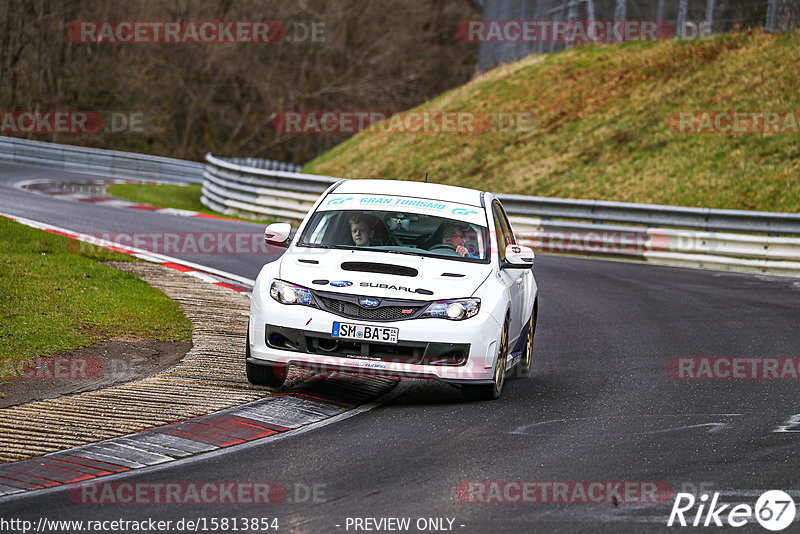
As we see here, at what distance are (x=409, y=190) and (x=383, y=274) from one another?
5.13 feet

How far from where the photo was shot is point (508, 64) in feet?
126

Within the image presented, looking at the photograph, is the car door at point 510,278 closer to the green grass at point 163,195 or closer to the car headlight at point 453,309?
the car headlight at point 453,309

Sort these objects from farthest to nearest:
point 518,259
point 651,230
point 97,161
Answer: point 97,161
point 651,230
point 518,259

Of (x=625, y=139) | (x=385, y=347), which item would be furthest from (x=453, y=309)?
(x=625, y=139)

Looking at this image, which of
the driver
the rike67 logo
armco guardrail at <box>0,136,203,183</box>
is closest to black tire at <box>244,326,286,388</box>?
the driver

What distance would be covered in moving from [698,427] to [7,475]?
184 inches

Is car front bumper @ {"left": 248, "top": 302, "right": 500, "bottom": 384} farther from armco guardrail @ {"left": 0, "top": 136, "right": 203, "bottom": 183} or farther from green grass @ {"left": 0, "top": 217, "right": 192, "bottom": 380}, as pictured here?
armco guardrail @ {"left": 0, "top": 136, "right": 203, "bottom": 183}

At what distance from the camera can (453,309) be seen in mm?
8414

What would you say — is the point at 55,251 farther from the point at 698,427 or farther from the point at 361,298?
the point at 698,427

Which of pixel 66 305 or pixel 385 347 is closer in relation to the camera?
pixel 385 347

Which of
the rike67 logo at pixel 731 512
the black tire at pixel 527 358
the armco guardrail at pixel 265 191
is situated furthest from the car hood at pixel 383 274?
the armco guardrail at pixel 265 191

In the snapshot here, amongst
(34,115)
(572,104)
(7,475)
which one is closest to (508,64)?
(572,104)

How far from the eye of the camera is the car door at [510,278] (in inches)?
364

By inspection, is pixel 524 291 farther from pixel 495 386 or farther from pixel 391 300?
pixel 391 300
